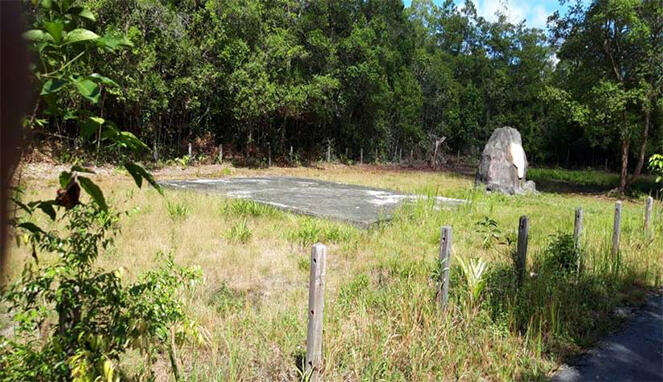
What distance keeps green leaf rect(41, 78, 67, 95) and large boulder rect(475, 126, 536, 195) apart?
13.6m

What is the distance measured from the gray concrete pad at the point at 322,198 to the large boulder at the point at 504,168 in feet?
13.3

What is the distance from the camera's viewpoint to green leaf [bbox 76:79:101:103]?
958mm

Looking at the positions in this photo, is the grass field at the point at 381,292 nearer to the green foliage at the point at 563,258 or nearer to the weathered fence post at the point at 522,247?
the green foliage at the point at 563,258

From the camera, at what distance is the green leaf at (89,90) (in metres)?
0.96

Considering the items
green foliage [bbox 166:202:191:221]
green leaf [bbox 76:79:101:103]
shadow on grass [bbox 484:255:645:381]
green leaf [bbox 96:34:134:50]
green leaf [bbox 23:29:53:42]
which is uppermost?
green leaf [bbox 96:34:134:50]

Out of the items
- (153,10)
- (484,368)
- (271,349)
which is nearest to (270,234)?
(271,349)

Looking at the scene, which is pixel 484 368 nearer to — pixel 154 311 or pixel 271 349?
pixel 271 349

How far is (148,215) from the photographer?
6926 mm

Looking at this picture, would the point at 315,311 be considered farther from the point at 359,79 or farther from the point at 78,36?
the point at 359,79

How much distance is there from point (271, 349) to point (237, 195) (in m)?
6.67

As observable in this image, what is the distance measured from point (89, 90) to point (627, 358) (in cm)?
388

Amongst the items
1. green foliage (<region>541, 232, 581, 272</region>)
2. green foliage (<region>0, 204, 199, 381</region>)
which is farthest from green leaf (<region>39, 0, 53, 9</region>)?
green foliage (<region>541, 232, 581, 272</region>)

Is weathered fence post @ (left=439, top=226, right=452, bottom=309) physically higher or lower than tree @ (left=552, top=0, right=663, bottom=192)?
lower

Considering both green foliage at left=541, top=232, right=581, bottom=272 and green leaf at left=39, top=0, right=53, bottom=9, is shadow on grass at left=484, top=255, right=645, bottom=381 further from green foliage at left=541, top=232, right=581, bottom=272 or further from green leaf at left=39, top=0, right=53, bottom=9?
green leaf at left=39, top=0, right=53, bottom=9
